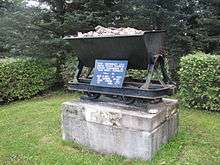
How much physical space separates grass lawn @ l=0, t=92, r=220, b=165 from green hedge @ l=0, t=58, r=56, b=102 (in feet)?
4.59

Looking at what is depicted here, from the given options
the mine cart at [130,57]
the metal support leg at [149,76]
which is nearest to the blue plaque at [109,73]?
the mine cart at [130,57]

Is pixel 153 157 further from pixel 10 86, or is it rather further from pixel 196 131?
pixel 10 86

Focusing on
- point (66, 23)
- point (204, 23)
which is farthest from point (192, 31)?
point (66, 23)

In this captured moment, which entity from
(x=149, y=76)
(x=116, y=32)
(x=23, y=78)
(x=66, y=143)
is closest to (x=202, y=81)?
(x=149, y=76)

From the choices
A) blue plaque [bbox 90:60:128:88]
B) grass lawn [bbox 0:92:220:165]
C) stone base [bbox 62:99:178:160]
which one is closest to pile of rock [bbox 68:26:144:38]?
blue plaque [bbox 90:60:128:88]

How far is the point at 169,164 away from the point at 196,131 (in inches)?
72.9

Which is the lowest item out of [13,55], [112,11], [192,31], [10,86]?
[10,86]

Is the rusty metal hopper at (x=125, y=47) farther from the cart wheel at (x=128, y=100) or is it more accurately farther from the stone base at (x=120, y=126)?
the stone base at (x=120, y=126)

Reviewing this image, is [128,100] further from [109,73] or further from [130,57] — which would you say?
[130,57]

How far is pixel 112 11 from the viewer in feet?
37.1

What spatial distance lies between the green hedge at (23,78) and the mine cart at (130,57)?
4052mm

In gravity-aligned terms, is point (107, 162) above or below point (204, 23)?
below

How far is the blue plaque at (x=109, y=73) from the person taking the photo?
5.97 m

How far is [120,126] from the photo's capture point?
5.67 meters
